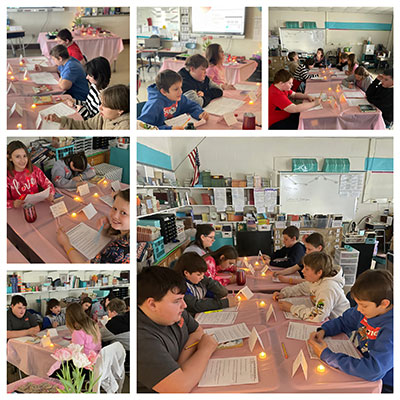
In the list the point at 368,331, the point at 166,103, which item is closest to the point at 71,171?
the point at 166,103

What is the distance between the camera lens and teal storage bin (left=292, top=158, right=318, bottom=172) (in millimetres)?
2463

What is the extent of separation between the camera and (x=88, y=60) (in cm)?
123

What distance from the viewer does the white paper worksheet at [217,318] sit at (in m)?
1.80

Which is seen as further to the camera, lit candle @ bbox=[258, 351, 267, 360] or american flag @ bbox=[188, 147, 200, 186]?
american flag @ bbox=[188, 147, 200, 186]

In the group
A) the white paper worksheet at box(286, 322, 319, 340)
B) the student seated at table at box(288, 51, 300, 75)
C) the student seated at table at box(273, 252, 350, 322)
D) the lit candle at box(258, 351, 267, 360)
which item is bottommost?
the lit candle at box(258, 351, 267, 360)

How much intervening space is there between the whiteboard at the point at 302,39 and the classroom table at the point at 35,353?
4.63 ft

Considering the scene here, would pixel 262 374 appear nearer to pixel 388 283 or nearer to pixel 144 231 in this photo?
pixel 388 283

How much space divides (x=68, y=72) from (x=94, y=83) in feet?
0.32

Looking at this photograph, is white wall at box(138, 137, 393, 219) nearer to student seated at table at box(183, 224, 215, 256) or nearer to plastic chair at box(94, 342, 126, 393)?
student seated at table at box(183, 224, 215, 256)

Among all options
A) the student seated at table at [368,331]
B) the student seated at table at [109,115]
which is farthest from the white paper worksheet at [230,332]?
the student seated at table at [109,115]

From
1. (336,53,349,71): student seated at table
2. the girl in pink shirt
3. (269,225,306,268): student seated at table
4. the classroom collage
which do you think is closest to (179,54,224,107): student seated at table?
the classroom collage

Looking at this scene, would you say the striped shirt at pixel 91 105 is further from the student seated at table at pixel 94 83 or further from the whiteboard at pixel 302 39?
the whiteboard at pixel 302 39

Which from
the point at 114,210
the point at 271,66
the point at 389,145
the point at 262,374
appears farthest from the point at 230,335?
the point at 389,145

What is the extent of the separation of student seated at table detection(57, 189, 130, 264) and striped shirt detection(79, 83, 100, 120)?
11.9 inches
